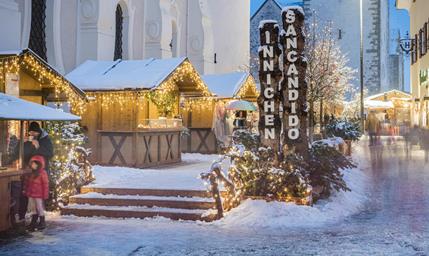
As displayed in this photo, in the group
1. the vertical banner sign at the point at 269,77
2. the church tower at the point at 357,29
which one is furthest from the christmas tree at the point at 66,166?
the church tower at the point at 357,29

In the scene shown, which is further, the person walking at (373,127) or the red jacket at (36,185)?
the person walking at (373,127)

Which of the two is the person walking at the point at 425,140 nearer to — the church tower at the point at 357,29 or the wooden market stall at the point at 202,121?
the wooden market stall at the point at 202,121

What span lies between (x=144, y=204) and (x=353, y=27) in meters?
50.2

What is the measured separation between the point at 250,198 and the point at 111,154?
25.9ft

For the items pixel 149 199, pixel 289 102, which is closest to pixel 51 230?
pixel 149 199

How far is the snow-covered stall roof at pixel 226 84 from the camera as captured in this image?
2608 cm

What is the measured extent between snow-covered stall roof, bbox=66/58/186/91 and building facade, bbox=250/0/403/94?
35200 mm

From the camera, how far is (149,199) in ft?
41.2

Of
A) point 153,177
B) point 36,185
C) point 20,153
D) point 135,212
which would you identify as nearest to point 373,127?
point 153,177

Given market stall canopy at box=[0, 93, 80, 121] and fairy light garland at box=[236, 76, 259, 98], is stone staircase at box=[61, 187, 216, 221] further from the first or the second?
fairy light garland at box=[236, 76, 259, 98]

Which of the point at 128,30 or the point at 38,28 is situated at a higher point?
the point at 128,30

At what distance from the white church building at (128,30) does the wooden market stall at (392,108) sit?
9788 millimetres

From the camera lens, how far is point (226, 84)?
88.1ft

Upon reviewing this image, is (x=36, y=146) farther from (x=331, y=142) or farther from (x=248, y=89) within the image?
(x=248, y=89)
